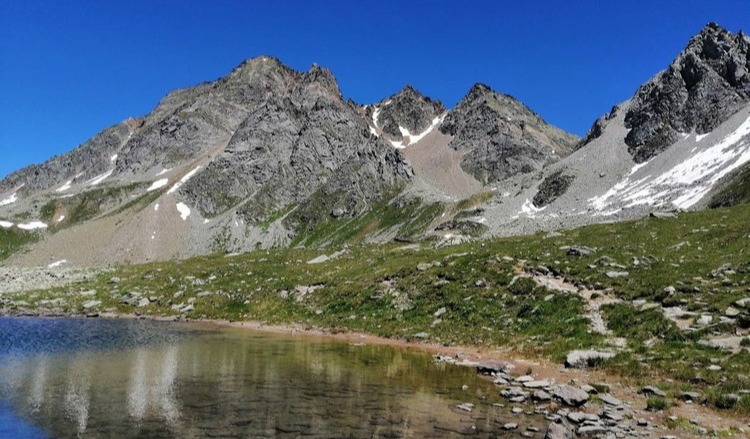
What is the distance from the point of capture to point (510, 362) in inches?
1000

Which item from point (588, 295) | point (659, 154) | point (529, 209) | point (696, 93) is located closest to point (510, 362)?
point (588, 295)

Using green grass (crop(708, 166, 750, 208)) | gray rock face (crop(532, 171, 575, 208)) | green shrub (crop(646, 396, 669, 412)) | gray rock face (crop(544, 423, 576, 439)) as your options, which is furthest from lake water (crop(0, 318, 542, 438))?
gray rock face (crop(532, 171, 575, 208))

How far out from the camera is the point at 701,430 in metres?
14.7

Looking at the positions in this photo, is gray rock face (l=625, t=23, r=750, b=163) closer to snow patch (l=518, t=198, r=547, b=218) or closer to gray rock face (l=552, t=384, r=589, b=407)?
snow patch (l=518, t=198, r=547, b=218)

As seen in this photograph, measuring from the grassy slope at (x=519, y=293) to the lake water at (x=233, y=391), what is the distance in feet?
22.1

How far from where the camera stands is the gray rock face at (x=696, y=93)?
440ft

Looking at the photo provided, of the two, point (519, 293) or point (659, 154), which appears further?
point (659, 154)

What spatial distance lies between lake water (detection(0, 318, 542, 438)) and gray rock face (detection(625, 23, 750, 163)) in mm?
135764

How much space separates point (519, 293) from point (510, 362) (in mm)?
10485

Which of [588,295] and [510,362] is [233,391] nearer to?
[510,362]

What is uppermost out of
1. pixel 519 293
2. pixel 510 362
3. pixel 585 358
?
pixel 519 293

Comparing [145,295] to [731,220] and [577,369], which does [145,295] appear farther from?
[731,220]

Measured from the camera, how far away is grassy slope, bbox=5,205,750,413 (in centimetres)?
2269

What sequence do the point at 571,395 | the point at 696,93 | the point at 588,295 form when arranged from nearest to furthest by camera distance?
1. the point at 571,395
2. the point at 588,295
3. the point at 696,93
